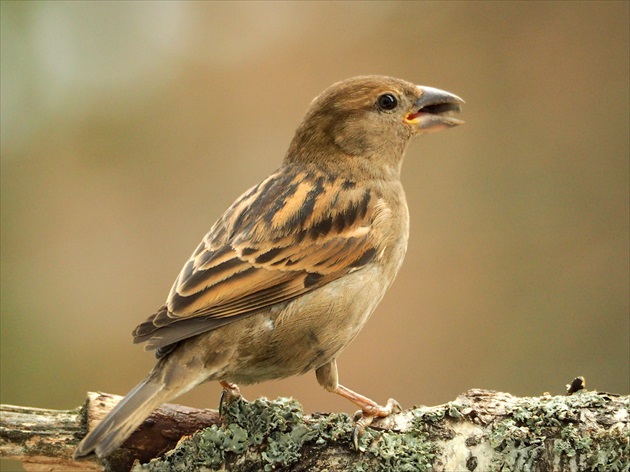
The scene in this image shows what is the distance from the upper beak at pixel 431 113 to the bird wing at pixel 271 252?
625 millimetres

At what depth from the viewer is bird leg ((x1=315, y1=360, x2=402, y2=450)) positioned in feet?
11.3

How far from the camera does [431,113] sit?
4898 mm

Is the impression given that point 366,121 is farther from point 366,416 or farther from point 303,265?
point 366,416

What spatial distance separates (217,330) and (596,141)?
4454mm

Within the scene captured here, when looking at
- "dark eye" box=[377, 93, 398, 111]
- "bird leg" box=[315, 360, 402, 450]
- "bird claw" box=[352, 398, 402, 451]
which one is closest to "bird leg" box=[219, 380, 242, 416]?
"bird leg" box=[315, 360, 402, 450]

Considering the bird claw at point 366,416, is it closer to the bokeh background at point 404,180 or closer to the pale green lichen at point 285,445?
the pale green lichen at point 285,445

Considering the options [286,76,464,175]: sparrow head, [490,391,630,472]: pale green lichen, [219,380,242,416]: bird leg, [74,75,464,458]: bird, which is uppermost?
[286,76,464,175]: sparrow head

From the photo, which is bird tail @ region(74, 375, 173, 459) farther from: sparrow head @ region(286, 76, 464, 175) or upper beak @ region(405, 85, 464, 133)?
upper beak @ region(405, 85, 464, 133)

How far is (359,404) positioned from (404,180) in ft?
10.4

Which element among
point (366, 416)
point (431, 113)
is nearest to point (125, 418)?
point (366, 416)

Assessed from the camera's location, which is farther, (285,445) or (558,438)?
(285,445)

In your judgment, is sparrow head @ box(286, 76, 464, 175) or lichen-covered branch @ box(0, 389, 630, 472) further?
sparrow head @ box(286, 76, 464, 175)

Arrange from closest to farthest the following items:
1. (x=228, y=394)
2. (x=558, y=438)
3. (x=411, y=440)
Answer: (x=558, y=438) → (x=411, y=440) → (x=228, y=394)

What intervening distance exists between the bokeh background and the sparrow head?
1.86m
